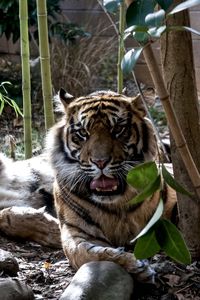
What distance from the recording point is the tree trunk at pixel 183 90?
2326 millimetres

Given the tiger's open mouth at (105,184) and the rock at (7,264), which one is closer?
the rock at (7,264)

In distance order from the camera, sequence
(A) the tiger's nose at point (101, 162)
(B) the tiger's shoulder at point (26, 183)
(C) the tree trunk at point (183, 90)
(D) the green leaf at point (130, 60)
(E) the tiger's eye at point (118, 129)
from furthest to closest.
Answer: (B) the tiger's shoulder at point (26, 183) < (E) the tiger's eye at point (118, 129) < (A) the tiger's nose at point (101, 162) < (C) the tree trunk at point (183, 90) < (D) the green leaf at point (130, 60)

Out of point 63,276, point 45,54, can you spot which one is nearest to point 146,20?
point 63,276

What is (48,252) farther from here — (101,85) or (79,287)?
(101,85)

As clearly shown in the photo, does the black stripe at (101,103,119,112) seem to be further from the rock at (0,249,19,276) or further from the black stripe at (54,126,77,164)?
the rock at (0,249,19,276)

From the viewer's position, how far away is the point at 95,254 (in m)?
2.53

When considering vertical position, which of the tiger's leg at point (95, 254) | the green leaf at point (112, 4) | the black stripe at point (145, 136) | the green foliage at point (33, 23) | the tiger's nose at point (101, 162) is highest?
the green foliage at point (33, 23)

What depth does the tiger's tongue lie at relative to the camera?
2.69 meters

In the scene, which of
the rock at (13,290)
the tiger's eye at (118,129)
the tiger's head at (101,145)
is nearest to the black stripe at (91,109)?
the tiger's head at (101,145)

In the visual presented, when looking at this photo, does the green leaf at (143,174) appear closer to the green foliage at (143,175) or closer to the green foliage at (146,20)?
the green foliage at (143,175)

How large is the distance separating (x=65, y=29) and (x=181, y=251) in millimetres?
5770

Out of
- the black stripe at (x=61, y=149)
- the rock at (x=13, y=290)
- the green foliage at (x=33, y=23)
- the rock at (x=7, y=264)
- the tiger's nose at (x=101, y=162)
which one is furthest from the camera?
the green foliage at (x=33, y=23)

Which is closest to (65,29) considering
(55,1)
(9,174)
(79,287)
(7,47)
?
(55,1)

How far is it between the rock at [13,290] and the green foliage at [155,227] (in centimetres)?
51
